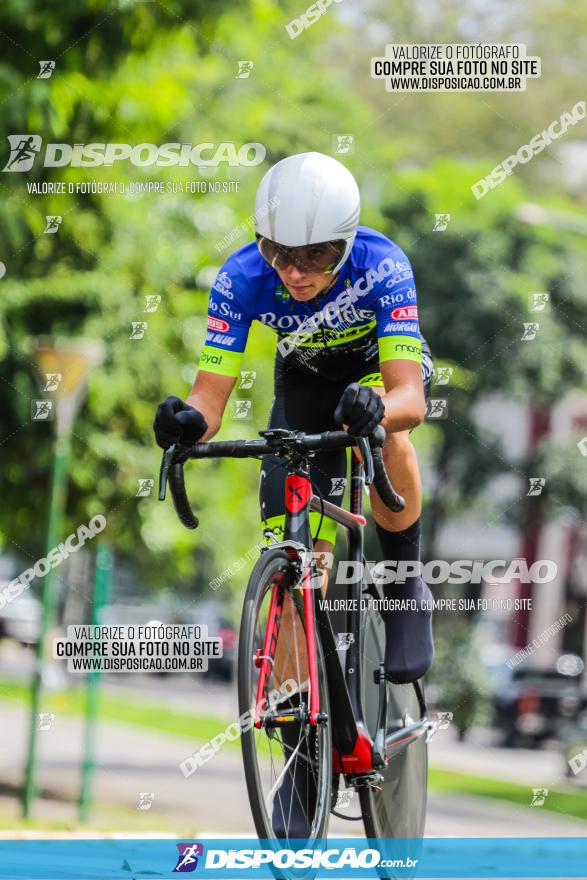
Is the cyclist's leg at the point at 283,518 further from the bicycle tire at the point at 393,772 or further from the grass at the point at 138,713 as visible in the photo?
the grass at the point at 138,713

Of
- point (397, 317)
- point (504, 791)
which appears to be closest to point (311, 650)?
point (397, 317)

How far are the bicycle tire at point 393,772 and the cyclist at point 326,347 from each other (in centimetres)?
11

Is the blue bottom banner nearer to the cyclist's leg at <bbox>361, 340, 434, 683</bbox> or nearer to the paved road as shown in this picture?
the cyclist's leg at <bbox>361, 340, 434, 683</bbox>

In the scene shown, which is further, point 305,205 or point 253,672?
point 305,205

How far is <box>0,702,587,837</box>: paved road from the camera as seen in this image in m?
11.3

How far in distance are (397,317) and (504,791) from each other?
13152 mm

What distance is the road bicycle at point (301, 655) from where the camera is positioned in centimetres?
348

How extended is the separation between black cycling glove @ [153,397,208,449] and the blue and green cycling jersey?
480 mm

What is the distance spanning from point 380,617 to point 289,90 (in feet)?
32.8

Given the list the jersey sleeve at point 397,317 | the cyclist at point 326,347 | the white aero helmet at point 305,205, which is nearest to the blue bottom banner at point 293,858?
the cyclist at point 326,347

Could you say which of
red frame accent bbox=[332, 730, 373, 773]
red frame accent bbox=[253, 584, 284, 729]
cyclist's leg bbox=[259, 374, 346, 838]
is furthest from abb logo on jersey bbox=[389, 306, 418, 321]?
red frame accent bbox=[332, 730, 373, 773]

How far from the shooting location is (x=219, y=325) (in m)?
4.27

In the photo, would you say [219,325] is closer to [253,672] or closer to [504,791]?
[253,672]

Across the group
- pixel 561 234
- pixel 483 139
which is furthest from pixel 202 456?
pixel 483 139
